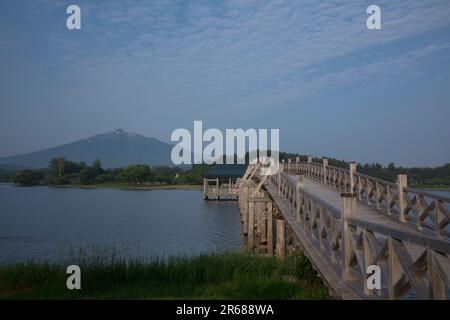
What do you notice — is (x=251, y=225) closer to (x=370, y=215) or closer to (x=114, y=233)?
(x=114, y=233)

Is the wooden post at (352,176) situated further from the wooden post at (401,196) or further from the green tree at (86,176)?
the green tree at (86,176)

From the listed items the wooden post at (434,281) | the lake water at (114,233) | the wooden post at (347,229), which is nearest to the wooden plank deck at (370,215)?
the wooden post at (347,229)

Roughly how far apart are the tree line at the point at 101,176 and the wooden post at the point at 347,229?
270 feet

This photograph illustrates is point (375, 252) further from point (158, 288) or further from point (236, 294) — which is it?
point (158, 288)

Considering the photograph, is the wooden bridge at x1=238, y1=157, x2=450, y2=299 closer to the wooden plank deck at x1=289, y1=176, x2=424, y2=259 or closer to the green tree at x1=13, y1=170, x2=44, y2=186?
the wooden plank deck at x1=289, y1=176, x2=424, y2=259

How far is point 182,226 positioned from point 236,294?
18.7m

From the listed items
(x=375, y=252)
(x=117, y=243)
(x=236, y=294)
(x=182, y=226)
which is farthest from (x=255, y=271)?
(x=182, y=226)

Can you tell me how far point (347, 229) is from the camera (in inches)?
234

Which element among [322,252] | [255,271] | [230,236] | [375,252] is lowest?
[230,236]

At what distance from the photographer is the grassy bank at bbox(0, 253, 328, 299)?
24.3 ft

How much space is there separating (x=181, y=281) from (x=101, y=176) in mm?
97858

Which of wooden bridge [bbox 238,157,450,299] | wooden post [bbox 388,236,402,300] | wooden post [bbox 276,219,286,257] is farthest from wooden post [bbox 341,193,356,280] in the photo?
wooden post [bbox 276,219,286,257]

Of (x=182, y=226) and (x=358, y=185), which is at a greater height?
(x=358, y=185)
